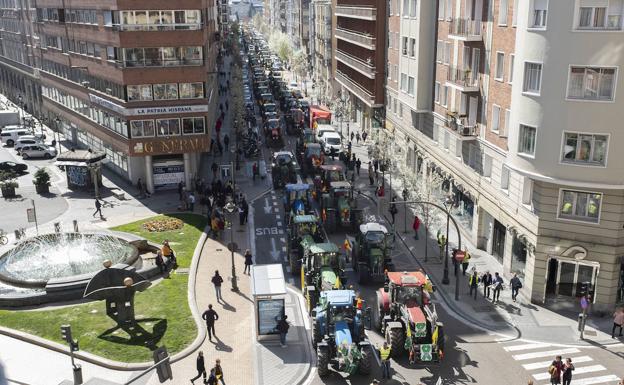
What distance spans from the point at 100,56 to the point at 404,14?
89.6ft

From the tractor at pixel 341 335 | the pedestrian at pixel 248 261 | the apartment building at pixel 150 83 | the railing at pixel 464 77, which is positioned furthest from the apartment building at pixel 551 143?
the apartment building at pixel 150 83

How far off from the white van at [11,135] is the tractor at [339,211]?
45.9 meters

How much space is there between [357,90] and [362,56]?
14.3ft

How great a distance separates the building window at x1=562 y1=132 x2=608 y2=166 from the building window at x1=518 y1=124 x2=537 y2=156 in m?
1.60

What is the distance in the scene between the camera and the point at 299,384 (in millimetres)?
23688

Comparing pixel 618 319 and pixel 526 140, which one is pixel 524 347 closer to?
pixel 618 319

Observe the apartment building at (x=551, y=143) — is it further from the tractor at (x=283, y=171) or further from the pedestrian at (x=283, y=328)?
the tractor at (x=283, y=171)

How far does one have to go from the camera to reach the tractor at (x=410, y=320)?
949 inches

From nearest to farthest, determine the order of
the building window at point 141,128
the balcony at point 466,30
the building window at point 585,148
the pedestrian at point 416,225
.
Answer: the building window at point 585,148 < the balcony at point 466,30 < the pedestrian at point 416,225 < the building window at point 141,128

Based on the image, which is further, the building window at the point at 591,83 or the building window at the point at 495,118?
the building window at the point at 495,118

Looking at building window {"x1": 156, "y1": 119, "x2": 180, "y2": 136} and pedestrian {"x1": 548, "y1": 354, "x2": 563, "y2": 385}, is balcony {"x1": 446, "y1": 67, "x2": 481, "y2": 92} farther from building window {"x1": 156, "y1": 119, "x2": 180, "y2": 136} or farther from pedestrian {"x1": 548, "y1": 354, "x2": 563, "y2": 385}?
building window {"x1": 156, "y1": 119, "x2": 180, "y2": 136}

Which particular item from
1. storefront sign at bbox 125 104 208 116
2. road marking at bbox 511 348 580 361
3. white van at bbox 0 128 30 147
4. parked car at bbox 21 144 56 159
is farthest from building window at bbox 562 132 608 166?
white van at bbox 0 128 30 147

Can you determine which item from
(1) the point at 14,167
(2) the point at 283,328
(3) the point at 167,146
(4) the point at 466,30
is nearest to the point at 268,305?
(2) the point at 283,328

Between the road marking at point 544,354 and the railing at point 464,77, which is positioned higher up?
the railing at point 464,77
